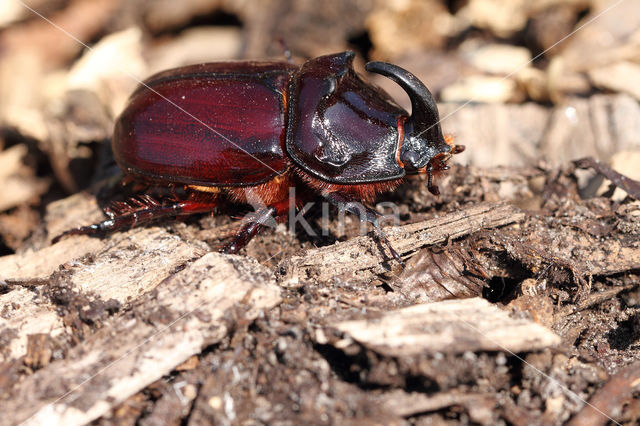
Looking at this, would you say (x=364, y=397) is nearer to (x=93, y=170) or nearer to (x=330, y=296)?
(x=330, y=296)

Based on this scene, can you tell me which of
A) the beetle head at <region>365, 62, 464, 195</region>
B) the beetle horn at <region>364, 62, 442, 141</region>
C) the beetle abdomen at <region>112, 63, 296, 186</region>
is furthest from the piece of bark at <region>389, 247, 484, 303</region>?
the beetle abdomen at <region>112, 63, 296, 186</region>

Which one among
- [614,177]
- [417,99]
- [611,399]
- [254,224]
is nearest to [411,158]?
[417,99]

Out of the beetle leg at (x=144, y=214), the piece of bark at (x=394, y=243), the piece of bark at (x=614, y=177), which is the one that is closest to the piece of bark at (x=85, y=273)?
the beetle leg at (x=144, y=214)

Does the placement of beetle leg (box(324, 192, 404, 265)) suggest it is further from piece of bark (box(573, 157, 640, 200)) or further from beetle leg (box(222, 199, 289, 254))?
piece of bark (box(573, 157, 640, 200))

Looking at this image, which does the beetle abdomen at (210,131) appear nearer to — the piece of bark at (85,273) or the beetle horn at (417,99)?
the piece of bark at (85,273)

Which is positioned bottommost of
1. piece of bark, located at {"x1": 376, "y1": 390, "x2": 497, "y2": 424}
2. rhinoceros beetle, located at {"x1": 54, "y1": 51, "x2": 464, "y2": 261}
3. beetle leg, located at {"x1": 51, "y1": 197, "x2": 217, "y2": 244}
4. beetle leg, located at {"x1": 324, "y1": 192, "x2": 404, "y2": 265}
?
piece of bark, located at {"x1": 376, "y1": 390, "x2": 497, "y2": 424}

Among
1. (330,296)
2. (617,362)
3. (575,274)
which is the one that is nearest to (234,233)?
(330,296)

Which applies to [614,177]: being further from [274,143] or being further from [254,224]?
[254,224]
